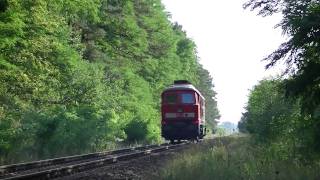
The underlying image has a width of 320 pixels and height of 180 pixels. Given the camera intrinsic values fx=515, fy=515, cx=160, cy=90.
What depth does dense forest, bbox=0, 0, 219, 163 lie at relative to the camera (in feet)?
64.3

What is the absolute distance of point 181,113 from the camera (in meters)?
31.8

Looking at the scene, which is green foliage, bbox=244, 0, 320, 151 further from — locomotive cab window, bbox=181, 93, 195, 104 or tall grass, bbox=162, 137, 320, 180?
locomotive cab window, bbox=181, 93, 195, 104

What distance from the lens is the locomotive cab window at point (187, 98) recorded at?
31797mm

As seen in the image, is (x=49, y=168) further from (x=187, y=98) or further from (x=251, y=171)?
(x=187, y=98)

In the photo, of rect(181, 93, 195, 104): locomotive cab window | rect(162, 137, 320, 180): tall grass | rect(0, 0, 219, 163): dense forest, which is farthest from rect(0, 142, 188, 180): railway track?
rect(181, 93, 195, 104): locomotive cab window

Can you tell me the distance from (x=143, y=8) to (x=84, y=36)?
10.0 meters

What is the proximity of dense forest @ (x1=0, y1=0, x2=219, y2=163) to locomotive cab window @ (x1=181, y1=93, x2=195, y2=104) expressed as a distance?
3862 mm

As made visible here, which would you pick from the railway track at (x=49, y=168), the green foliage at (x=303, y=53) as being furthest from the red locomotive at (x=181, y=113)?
the green foliage at (x=303, y=53)

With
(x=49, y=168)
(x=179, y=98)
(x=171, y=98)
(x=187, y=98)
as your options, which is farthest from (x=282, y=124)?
(x=171, y=98)

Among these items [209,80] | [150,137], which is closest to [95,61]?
[150,137]

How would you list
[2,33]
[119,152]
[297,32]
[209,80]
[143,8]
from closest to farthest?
[297,32]
[2,33]
[119,152]
[143,8]
[209,80]

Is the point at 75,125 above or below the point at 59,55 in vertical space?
below

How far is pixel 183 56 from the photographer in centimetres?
6512

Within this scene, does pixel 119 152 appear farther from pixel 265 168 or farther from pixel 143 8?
pixel 143 8
